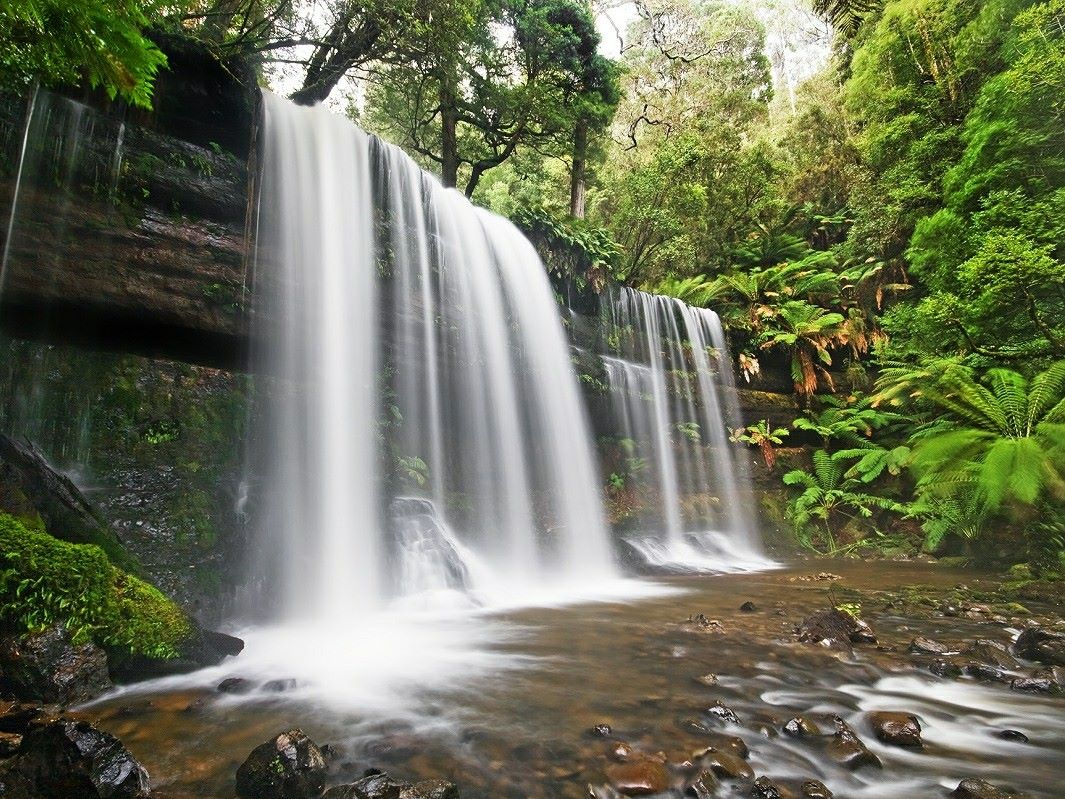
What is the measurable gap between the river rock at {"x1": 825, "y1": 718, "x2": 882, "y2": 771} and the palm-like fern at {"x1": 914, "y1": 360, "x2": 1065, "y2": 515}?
6.85 meters

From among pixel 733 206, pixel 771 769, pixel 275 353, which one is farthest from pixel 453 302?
pixel 733 206

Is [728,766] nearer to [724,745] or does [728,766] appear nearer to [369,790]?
[724,745]

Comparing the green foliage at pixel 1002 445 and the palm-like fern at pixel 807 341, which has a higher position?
the palm-like fern at pixel 807 341

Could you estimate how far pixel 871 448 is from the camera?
12695mm

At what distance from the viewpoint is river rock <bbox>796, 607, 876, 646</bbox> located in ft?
13.5

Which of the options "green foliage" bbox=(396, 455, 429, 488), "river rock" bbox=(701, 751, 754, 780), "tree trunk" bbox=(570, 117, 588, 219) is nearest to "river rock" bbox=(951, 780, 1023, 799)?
"river rock" bbox=(701, 751, 754, 780)

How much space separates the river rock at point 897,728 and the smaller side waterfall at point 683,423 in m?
8.34

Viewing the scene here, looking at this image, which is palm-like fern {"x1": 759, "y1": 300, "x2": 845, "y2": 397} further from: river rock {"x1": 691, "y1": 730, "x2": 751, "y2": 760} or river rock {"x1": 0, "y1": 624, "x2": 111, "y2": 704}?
river rock {"x1": 0, "y1": 624, "x2": 111, "y2": 704}

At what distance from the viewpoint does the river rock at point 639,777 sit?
206cm

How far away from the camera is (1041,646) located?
Result: 363cm

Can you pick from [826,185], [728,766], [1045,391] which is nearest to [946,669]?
[728,766]

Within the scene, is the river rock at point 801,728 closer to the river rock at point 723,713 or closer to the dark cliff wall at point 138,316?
the river rock at point 723,713

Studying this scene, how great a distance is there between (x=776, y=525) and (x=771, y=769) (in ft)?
39.1

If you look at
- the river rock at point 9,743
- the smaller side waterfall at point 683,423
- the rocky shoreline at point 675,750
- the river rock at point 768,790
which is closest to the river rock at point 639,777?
the rocky shoreline at point 675,750
